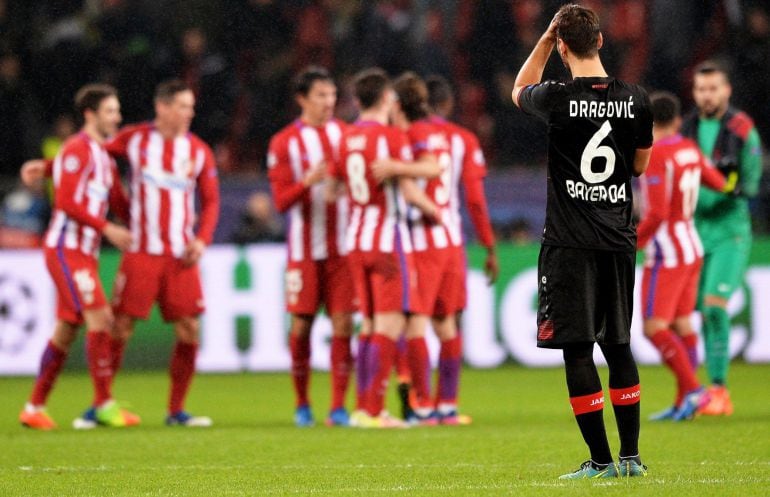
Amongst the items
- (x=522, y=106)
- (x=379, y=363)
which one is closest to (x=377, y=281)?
(x=379, y=363)

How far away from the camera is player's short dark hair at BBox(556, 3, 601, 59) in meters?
5.22

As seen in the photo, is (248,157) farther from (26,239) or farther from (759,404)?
(759,404)

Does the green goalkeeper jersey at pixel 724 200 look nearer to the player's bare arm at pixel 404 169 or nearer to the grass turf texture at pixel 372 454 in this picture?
the grass turf texture at pixel 372 454

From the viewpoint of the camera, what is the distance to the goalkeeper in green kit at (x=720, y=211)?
28.3ft

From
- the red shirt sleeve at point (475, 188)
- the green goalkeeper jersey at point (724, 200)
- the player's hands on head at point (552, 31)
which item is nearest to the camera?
the player's hands on head at point (552, 31)

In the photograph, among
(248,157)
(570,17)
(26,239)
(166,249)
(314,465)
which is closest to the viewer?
(570,17)

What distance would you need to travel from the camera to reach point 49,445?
Result: 732cm

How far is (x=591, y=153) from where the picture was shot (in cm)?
529

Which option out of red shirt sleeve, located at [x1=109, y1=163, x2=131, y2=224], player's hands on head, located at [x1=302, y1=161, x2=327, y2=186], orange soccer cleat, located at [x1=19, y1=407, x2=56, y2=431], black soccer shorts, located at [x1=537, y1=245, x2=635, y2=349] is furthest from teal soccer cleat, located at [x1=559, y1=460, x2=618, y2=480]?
red shirt sleeve, located at [x1=109, y1=163, x2=131, y2=224]

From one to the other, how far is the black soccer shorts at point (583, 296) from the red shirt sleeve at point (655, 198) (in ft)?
9.33

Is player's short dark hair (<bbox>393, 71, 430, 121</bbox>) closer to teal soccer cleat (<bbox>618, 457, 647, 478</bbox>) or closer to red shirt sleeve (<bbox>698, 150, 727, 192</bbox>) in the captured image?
red shirt sleeve (<bbox>698, 150, 727, 192</bbox>)

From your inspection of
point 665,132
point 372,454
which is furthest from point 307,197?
point 372,454

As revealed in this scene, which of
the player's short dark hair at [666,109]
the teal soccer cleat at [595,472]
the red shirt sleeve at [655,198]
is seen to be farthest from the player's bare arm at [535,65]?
the player's short dark hair at [666,109]

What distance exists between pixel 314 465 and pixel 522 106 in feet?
6.24
